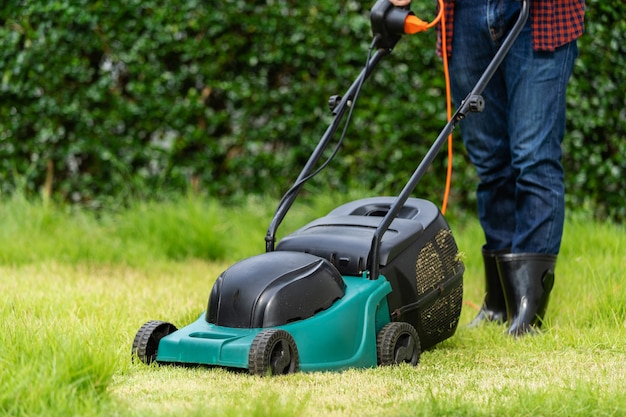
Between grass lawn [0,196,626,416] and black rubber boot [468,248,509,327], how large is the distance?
0.10m

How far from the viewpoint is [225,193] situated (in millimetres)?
5250

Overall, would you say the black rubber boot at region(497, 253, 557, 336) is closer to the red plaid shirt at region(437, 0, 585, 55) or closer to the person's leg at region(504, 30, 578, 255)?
the person's leg at region(504, 30, 578, 255)

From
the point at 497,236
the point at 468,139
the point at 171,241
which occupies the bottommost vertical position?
the point at 171,241

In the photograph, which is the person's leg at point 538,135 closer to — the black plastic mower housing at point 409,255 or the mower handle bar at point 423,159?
the mower handle bar at point 423,159

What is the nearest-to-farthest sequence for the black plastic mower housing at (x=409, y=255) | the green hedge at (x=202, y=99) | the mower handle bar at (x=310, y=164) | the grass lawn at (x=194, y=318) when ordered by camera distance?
the grass lawn at (x=194, y=318), the black plastic mower housing at (x=409, y=255), the mower handle bar at (x=310, y=164), the green hedge at (x=202, y=99)

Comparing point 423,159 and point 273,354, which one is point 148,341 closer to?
point 273,354

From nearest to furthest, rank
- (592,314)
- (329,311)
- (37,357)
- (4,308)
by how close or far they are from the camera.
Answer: (37,357) < (329,311) < (4,308) < (592,314)

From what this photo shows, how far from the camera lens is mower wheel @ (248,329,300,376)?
2348 millimetres

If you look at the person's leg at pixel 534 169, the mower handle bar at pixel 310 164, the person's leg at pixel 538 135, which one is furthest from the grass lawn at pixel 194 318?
the mower handle bar at pixel 310 164

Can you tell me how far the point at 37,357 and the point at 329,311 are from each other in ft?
2.48

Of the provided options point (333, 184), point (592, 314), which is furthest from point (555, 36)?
point (333, 184)

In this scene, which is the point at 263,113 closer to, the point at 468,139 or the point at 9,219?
the point at 9,219

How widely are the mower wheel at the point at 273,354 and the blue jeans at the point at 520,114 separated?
110cm

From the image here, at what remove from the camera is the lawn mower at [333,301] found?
2471 millimetres
